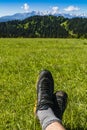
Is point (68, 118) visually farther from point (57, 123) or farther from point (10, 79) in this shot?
point (10, 79)

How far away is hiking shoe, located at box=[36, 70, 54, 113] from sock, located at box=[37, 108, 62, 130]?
0.12 m

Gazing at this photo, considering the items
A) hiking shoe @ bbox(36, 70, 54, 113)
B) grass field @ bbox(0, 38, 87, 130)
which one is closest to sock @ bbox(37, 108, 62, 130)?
hiking shoe @ bbox(36, 70, 54, 113)

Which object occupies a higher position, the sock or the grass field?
the sock

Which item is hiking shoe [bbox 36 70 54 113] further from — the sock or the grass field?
the grass field

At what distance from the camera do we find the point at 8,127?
5840mm

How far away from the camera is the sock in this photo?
471 centimetres

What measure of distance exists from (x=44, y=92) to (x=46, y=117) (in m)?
0.99

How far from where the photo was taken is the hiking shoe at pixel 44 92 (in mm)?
5488

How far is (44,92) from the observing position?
5941 millimetres

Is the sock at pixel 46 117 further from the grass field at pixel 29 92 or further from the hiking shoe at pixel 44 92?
the grass field at pixel 29 92

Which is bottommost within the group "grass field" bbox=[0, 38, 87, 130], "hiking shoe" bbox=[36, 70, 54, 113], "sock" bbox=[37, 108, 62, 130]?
"grass field" bbox=[0, 38, 87, 130]

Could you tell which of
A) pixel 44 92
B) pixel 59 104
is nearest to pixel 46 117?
pixel 59 104

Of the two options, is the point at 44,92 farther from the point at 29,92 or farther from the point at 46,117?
the point at 29,92

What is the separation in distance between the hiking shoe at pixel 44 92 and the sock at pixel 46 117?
115 millimetres
